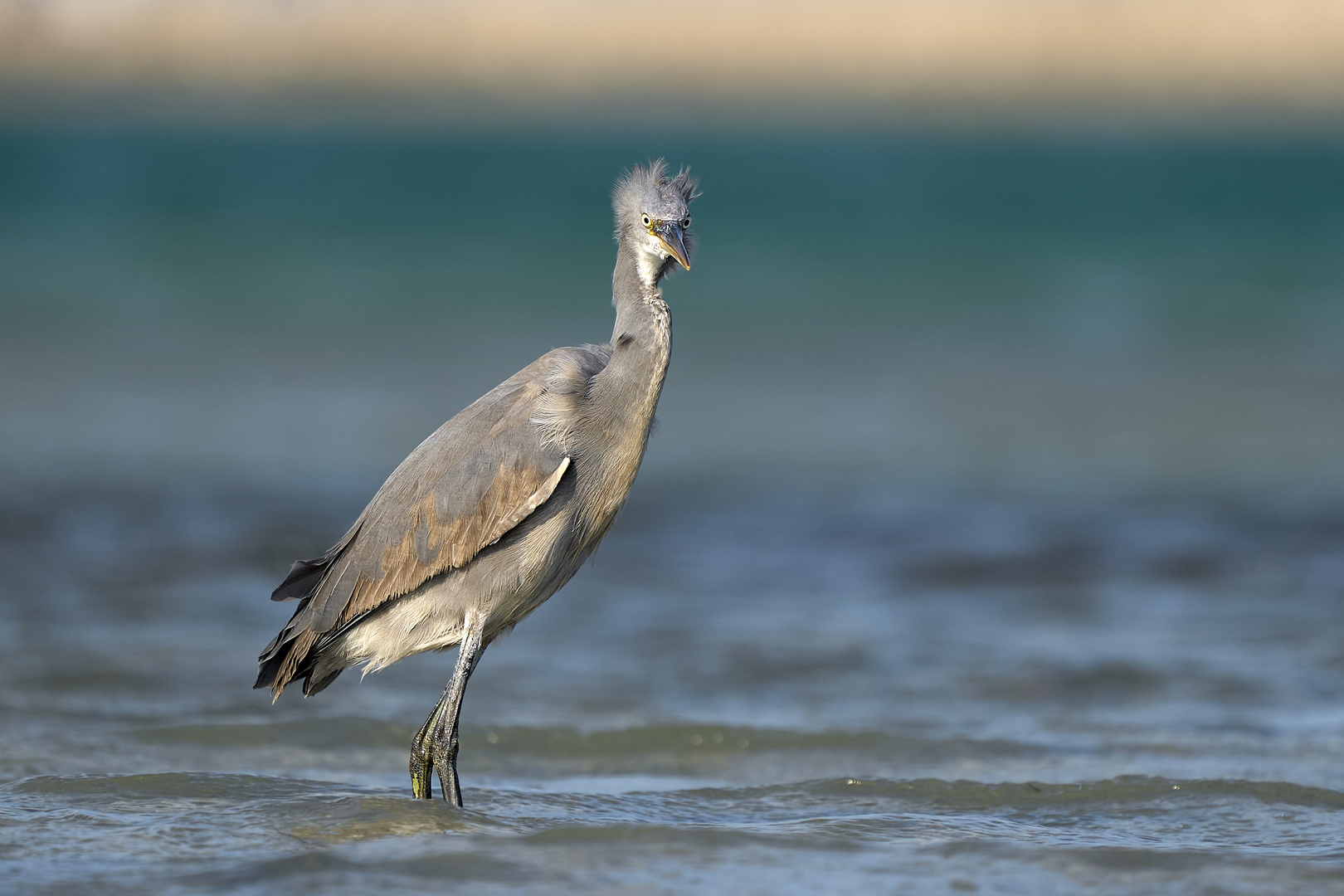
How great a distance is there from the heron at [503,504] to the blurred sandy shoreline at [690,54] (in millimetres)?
60205

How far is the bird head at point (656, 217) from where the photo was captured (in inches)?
185

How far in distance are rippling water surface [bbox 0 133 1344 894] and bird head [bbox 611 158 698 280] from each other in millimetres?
1709

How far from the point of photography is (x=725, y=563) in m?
8.96

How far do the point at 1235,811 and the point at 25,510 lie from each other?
7120mm

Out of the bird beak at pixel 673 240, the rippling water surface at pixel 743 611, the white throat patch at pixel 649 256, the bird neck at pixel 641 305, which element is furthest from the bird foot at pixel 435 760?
the bird beak at pixel 673 240

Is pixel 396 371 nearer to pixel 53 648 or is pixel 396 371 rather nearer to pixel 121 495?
pixel 121 495

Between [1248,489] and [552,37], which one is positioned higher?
[552,37]

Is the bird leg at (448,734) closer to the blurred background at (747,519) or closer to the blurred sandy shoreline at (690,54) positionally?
the blurred background at (747,519)

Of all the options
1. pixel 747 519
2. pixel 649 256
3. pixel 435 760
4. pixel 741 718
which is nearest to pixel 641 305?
pixel 649 256

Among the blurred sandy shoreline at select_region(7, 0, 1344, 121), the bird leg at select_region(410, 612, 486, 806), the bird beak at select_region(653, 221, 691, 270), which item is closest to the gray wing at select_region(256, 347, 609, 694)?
the bird leg at select_region(410, 612, 486, 806)

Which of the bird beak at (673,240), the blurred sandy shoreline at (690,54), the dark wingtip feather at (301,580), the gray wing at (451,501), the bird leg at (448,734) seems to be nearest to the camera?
the bird beak at (673,240)

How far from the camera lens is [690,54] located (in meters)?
81.5

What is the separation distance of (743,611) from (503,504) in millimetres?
3337

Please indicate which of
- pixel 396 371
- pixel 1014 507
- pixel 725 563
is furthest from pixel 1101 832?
pixel 396 371
